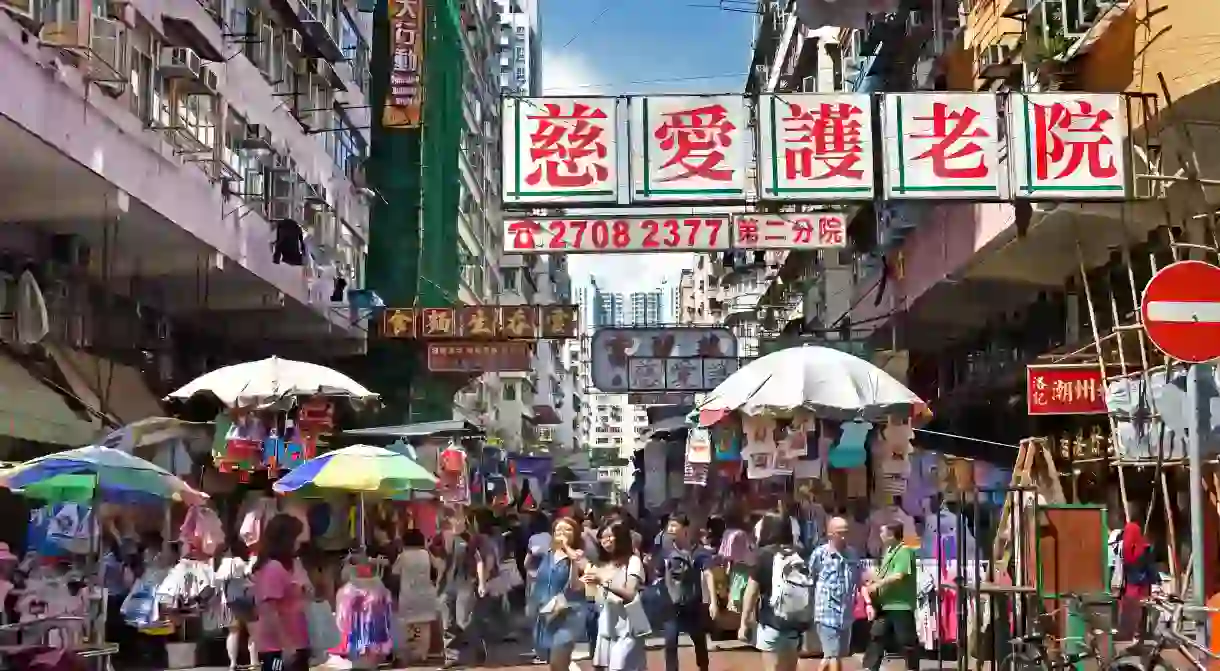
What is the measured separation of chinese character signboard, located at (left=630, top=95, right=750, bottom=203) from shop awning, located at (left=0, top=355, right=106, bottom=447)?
6602mm

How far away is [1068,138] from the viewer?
10.6 metres

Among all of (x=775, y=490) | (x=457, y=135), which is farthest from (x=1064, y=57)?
(x=457, y=135)

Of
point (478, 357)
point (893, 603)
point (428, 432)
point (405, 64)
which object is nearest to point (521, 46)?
point (405, 64)

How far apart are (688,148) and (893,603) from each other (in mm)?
3964

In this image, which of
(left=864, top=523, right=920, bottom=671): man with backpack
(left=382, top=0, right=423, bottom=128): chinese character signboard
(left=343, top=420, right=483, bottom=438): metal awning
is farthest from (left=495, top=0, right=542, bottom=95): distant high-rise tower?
(left=864, top=523, right=920, bottom=671): man with backpack

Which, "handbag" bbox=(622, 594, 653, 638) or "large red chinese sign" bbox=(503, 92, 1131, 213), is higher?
"large red chinese sign" bbox=(503, 92, 1131, 213)

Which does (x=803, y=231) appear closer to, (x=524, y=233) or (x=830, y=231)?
(x=830, y=231)

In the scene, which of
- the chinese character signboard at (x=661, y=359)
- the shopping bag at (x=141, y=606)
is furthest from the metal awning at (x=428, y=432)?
the shopping bag at (x=141, y=606)

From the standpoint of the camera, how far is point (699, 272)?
10388cm

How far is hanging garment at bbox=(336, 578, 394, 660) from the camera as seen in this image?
11336 mm

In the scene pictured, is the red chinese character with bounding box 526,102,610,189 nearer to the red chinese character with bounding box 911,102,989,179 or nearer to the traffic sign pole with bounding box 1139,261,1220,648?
the red chinese character with bounding box 911,102,989,179

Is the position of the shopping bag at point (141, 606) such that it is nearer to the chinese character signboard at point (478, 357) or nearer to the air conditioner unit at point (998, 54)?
the chinese character signboard at point (478, 357)

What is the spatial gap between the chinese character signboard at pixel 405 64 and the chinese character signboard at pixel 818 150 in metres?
14.8

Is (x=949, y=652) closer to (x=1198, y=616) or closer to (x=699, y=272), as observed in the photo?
(x=1198, y=616)
